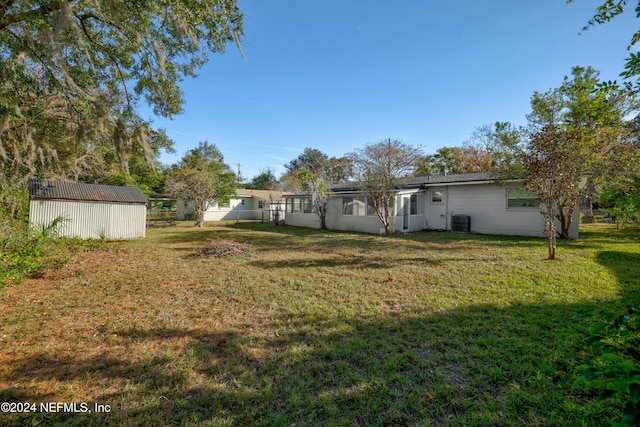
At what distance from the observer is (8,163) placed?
851cm

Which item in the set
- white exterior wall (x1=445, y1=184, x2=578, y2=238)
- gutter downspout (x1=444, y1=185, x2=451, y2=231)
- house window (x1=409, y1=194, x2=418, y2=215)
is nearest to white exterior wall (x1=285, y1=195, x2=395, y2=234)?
house window (x1=409, y1=194, x2=418, y2=215)

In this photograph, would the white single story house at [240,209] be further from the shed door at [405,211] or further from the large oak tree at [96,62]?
the large oak tree at [96,62]

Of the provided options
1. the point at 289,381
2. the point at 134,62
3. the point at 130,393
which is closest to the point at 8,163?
the point at 134,62

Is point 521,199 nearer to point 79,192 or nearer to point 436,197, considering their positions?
point 436,197

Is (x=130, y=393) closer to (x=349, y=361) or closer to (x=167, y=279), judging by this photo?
(x=349, y=361)

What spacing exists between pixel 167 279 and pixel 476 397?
6.01 m

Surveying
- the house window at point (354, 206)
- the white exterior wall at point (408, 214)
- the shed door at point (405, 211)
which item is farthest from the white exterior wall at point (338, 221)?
the shed door at point (405, 211)

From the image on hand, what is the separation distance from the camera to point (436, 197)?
49.8 ft

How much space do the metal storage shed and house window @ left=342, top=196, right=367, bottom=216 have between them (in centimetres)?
1029

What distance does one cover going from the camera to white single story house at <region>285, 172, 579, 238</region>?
40.5 ft

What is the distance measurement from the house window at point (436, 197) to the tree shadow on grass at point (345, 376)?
11.7 m

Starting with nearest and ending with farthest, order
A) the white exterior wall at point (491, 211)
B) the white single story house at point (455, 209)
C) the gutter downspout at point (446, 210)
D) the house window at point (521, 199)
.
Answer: the house window at point (521, 199), the white exterior wall at point (491, 211), the white single story house at point (455, 209), the gutter downspout at point (446, 210)

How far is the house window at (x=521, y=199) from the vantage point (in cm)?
1205

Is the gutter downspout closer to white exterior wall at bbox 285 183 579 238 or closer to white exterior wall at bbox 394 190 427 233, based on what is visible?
white exterior wall at bbox 285 183 579 238
